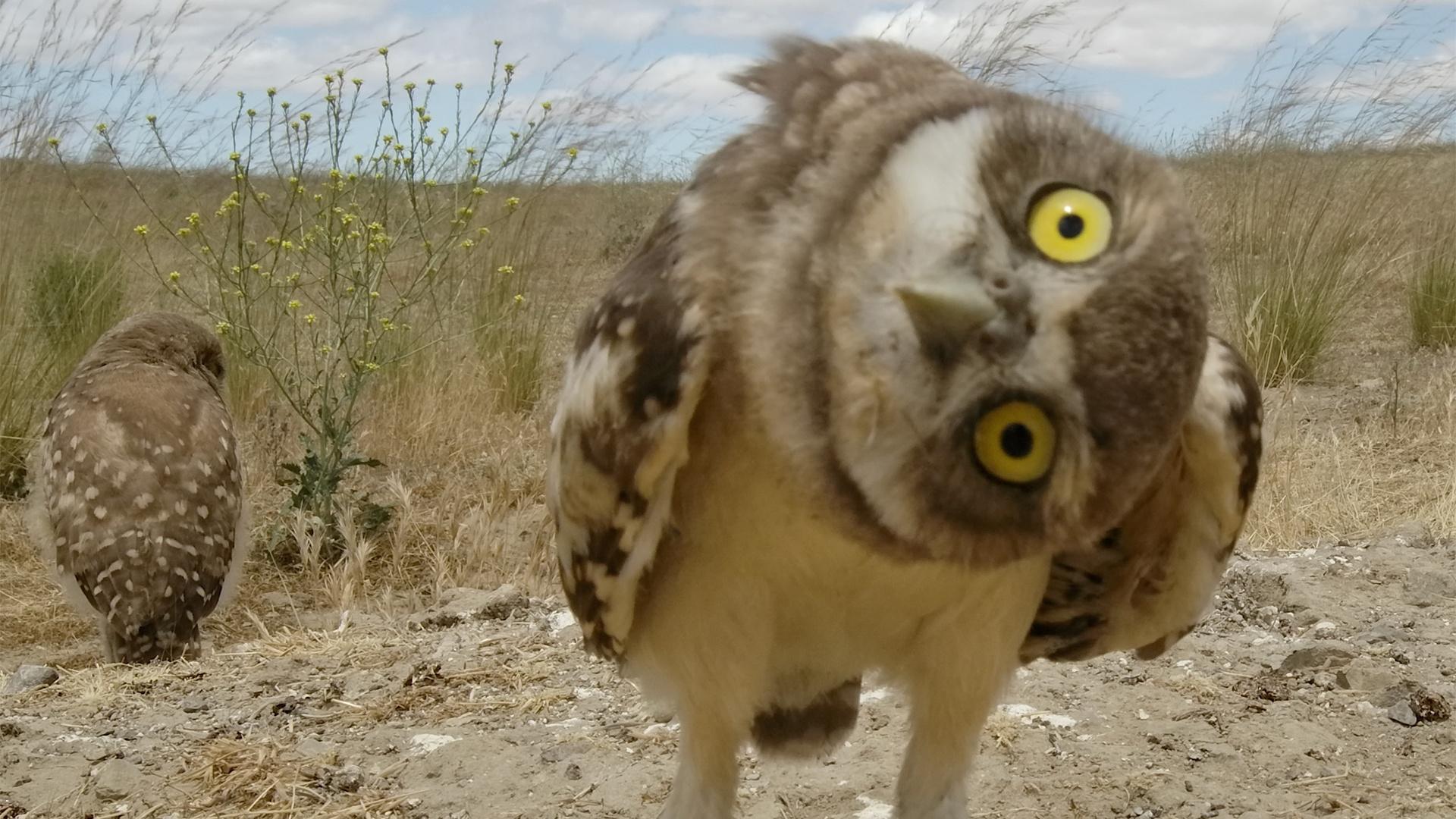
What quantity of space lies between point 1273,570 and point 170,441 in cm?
492

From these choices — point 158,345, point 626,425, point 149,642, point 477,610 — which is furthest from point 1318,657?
point 158,345

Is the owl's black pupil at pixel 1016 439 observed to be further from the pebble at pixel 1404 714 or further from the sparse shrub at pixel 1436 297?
the sparse shrub at pixel 1436 297

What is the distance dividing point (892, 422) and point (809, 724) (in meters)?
1.57

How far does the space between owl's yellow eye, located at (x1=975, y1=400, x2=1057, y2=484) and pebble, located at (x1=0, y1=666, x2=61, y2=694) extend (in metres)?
4.36

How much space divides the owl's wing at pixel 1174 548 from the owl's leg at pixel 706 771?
2.49 ft

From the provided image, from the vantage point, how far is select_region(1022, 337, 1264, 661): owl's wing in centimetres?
237

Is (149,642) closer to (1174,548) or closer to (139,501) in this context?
(139,501)

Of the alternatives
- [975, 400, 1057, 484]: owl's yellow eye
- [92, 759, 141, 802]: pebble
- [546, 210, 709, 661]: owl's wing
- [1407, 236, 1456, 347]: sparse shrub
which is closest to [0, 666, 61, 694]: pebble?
[92, 759, 141, 802]: pebble

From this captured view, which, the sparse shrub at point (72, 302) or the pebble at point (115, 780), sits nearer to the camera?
the pebble at point (115, 780)

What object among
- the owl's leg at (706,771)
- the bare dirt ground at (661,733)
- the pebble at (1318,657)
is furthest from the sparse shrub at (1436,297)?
the owl's leg at (706,771)

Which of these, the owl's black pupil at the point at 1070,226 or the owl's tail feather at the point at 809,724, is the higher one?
the owl's black pupil at the point at 1070,226

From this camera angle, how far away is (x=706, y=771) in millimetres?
2768

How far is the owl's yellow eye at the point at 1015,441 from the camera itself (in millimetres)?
1635

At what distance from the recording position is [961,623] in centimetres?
250
